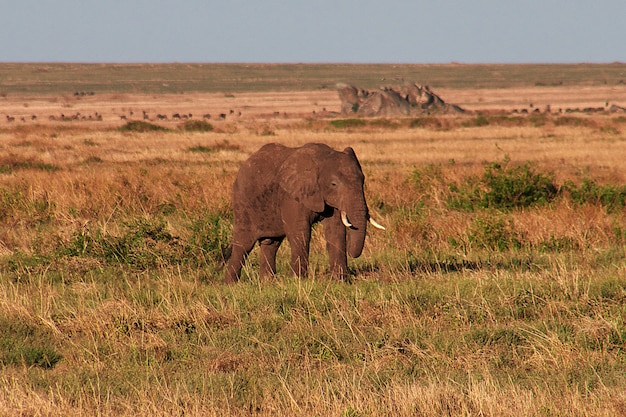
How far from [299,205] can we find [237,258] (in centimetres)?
109

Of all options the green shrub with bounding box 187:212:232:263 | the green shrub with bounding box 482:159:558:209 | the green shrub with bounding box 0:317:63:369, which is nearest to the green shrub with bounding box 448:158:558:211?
the green shrub with bounding box 482:159:558:209

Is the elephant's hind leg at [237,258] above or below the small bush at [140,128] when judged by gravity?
above


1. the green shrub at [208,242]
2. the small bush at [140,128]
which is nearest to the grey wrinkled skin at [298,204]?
the green shrub at [208,242]

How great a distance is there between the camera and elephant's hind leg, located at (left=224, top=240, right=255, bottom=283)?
10.0 meters

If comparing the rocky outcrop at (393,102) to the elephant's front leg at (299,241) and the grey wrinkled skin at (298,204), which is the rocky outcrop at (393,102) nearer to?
the grey wrinkled skin at (298,204)

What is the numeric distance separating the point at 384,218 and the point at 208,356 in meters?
7.69

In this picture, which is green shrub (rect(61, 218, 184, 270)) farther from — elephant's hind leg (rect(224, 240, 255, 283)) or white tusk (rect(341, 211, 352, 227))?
white tusk (rect(341, 211, 352, 227))

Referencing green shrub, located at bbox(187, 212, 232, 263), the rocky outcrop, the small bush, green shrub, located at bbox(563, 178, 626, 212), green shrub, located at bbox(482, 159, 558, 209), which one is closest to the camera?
green shrub, located at bbox(187, 212, 232, 263)

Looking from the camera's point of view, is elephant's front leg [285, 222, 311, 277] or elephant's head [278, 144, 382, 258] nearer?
elephant's head [278, 144, 382, 258]

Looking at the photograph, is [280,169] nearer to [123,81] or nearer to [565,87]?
[565,87]

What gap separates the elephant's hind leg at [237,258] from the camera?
32.9ft

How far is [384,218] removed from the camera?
1442 centimetres

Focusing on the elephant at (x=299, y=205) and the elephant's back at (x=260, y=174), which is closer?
the elephant at (x=299, y=205)

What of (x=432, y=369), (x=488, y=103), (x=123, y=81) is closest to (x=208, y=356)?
(x=432, y=369)
